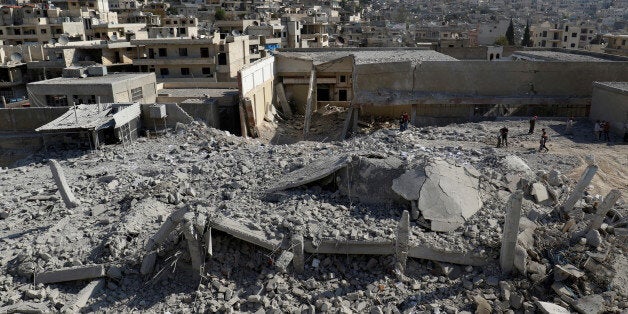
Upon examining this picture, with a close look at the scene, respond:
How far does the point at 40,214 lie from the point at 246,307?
6236mm

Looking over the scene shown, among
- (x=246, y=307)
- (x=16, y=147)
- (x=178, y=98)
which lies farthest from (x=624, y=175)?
(x=16, y=147)

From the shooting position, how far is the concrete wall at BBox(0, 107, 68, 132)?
18.2 meters

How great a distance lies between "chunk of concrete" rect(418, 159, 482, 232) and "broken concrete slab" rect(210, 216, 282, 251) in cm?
329

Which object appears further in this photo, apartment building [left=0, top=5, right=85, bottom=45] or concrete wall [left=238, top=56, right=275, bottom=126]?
apartment building [left=0, top=5, right=85, bottom=45]

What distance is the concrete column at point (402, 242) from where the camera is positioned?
9.28 metres

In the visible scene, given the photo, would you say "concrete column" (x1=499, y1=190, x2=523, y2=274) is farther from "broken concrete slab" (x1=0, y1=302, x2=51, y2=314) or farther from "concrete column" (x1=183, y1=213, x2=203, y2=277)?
"broken concrete slab" (x1=0, y1=302, x2=51, y2=314)

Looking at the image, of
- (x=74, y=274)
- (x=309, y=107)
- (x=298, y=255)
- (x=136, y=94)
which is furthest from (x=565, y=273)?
(x=136, y=94)

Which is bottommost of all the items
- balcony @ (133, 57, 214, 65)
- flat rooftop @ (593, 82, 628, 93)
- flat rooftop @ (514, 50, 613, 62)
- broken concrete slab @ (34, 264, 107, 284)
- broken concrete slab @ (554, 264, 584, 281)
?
broken concrete slab @ (34, 264, 107, 284)

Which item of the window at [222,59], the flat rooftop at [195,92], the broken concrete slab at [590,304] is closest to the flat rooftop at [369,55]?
the window at [222,59]

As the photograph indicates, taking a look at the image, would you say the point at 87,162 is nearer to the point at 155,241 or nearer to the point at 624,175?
the point at 155,241

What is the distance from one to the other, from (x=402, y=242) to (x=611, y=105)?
43.5 feet

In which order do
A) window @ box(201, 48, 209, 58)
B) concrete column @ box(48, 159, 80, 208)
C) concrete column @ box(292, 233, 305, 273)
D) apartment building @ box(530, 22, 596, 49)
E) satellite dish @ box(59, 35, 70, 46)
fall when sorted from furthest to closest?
apartment building @ box(530, 22, 596, 49), satellite dish @ box(59, 35, 70, 46), window @ box(201, 48, 209, 58), concrete column @ box(48, 159, 80, 208), concrete column @ box(292, 233, 305, 273)

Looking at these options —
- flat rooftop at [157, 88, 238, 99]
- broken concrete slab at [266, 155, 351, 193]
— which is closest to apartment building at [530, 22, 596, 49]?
flat rooftop at [157, 88, 238, 99]

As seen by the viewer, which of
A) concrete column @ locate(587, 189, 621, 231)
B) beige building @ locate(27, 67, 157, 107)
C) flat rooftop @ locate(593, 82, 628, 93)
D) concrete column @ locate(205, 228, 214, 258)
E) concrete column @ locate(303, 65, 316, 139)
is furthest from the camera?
concrete column @ locate(303, 65, 316, 139)
